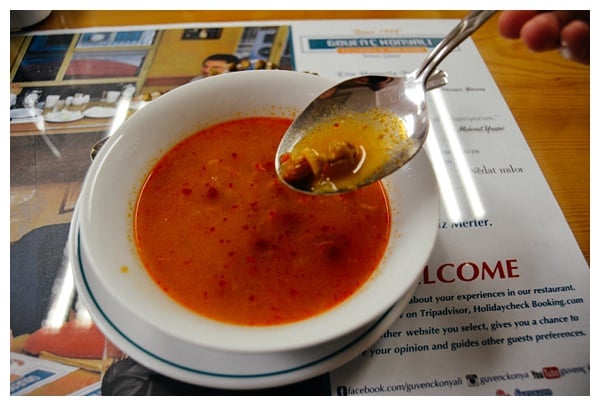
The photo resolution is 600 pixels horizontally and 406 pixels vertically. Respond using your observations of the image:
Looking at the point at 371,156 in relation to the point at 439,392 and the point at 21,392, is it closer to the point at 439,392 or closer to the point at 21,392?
the point at 439,392

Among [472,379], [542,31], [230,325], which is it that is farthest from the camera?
[542,31]

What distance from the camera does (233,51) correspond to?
1.78 meters

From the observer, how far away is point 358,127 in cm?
126

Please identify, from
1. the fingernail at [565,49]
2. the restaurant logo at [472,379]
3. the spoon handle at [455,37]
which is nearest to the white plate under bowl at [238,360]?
the restaurant logo at [472,379]

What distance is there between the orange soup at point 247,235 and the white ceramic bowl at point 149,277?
39 mm

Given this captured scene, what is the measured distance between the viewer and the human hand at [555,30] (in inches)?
49.3

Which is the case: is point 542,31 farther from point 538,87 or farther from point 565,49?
point 538,87

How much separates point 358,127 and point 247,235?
1.32ft

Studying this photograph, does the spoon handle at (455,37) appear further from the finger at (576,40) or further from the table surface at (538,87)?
the table surface at (538,87)

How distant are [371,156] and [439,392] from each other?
56 cm

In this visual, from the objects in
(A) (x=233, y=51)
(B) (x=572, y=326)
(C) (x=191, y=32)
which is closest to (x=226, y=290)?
(B) (x=572, y=326)

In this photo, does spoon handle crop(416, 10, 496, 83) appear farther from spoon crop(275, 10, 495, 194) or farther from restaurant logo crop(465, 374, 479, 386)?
restaurant logo crop(465, 374, 479, 386)

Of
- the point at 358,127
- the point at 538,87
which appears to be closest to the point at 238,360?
the point at 358,127

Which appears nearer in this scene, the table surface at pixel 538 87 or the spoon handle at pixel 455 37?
the spoon handle at pixel 455 37
